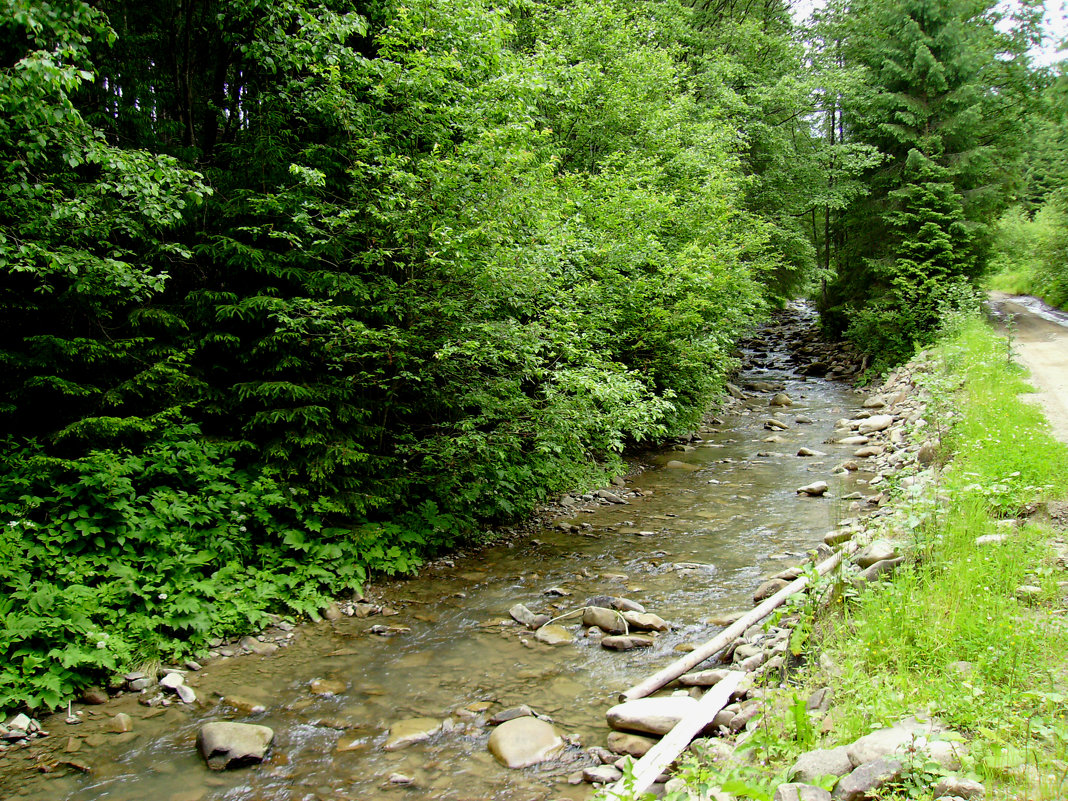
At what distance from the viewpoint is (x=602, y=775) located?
4.02 m

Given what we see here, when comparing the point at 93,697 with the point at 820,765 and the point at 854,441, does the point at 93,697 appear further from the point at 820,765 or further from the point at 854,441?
the point at 854,441

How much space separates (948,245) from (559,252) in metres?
15.1

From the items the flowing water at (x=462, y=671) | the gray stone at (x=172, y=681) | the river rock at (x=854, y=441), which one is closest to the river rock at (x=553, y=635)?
the flowing water at (x=462, y=671)

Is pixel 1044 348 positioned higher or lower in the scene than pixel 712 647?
higher

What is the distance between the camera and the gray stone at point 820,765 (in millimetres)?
2914

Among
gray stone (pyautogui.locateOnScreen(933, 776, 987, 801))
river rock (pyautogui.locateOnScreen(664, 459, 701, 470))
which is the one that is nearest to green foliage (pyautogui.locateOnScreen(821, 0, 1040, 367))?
river rock (pyautogui.locateOnScreen(664, 459, 701, 470))

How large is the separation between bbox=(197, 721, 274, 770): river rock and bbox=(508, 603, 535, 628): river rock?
8.56 feet

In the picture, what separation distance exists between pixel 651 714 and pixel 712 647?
1093mm

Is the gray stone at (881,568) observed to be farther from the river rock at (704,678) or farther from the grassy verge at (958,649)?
the river rock at (704,678)

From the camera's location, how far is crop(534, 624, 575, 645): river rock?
6039 mm

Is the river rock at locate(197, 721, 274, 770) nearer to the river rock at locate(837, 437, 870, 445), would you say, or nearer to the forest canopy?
the forest canopy

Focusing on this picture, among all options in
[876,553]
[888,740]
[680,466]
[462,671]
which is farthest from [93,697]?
[680,466]

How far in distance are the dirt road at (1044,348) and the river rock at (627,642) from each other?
579cm

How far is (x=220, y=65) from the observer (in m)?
9.25
